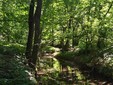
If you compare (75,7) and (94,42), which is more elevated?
(75,7)

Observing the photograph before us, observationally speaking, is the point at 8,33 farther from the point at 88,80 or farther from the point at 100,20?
the point at 100,20

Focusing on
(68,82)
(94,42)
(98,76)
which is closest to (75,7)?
(94,42)

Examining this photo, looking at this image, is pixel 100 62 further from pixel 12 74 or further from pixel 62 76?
pixel 12 74

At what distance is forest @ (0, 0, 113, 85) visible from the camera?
1362cm

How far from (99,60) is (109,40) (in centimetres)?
609

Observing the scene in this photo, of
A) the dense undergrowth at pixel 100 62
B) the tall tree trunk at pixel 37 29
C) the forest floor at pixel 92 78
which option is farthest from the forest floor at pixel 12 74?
the dense undergrowth at pixel 100 62

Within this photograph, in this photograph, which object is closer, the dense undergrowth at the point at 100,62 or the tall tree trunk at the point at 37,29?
the tall tree trunk at the point at 37,29

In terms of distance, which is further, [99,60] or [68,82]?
[99,60]

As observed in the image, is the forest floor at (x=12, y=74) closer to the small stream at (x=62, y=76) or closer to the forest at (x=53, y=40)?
the forest at (x=53, y=40)

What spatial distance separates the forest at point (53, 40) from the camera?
44.7 ft

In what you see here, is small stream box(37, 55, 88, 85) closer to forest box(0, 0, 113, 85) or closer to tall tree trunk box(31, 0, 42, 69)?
forest box(0, 0, 113, 85)

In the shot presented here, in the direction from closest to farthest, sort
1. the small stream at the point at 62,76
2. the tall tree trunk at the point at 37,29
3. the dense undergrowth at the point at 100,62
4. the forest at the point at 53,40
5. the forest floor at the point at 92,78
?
the forest at the point at 53,40
the tall tree trunk at the point at 37,29
the small stream at the point at 62,76
the forest floor at the point at 92,78
the dense undergrowth at the point at 100,62

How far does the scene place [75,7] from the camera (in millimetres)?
27422

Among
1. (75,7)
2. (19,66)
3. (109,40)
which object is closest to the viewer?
(19,66)
